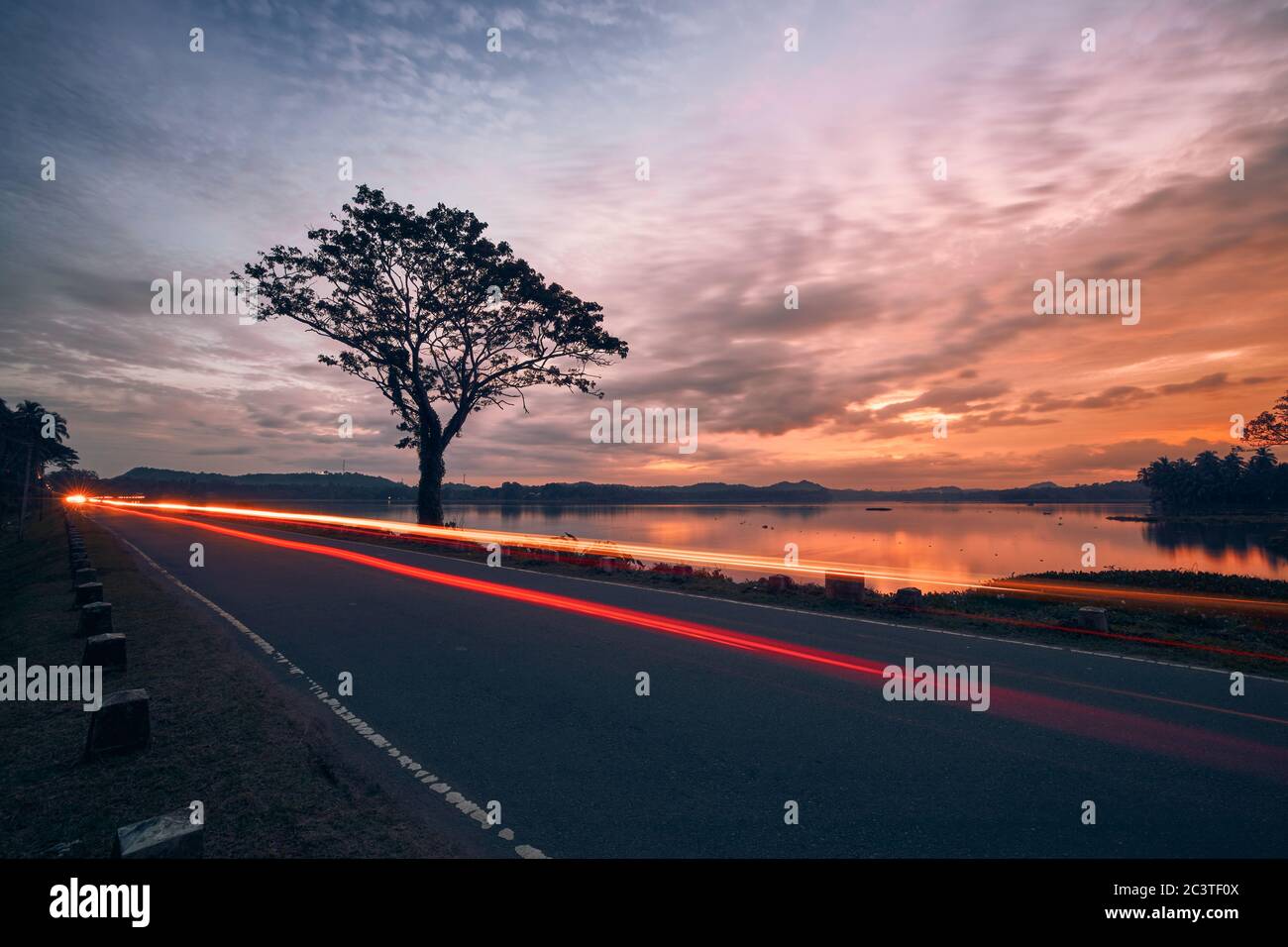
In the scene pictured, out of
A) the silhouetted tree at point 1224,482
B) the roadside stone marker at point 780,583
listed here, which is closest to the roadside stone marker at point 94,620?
the roadside stone marker at point 780,583

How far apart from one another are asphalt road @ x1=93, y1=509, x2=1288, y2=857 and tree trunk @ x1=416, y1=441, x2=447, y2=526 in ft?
69.7

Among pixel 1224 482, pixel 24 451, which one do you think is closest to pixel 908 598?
pixel 24 451

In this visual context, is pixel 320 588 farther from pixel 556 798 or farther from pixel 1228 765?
pixel 1228 765

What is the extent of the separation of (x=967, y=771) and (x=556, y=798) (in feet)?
11.1

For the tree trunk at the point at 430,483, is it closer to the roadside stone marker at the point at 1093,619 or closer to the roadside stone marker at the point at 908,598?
the roadside stone marker at the point at 908,598

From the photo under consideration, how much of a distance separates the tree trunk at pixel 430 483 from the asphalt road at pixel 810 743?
836 inches

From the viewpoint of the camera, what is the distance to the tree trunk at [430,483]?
102 ft

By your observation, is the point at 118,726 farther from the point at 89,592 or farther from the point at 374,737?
the point at 89,592

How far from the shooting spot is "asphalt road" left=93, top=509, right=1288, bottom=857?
13.3ft

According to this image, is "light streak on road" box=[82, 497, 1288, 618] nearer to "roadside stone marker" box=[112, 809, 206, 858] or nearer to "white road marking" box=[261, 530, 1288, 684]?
"white road marking" box=[261, 530, 1288, 684]

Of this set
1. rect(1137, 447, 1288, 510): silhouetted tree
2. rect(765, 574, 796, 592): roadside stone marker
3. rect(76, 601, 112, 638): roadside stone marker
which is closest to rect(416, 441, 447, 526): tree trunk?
rect(765, 574, 796, 592): roadside stone marker

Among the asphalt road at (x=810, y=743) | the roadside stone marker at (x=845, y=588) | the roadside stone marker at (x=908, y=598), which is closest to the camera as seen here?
the asphalt road at (x=810, y=743)
